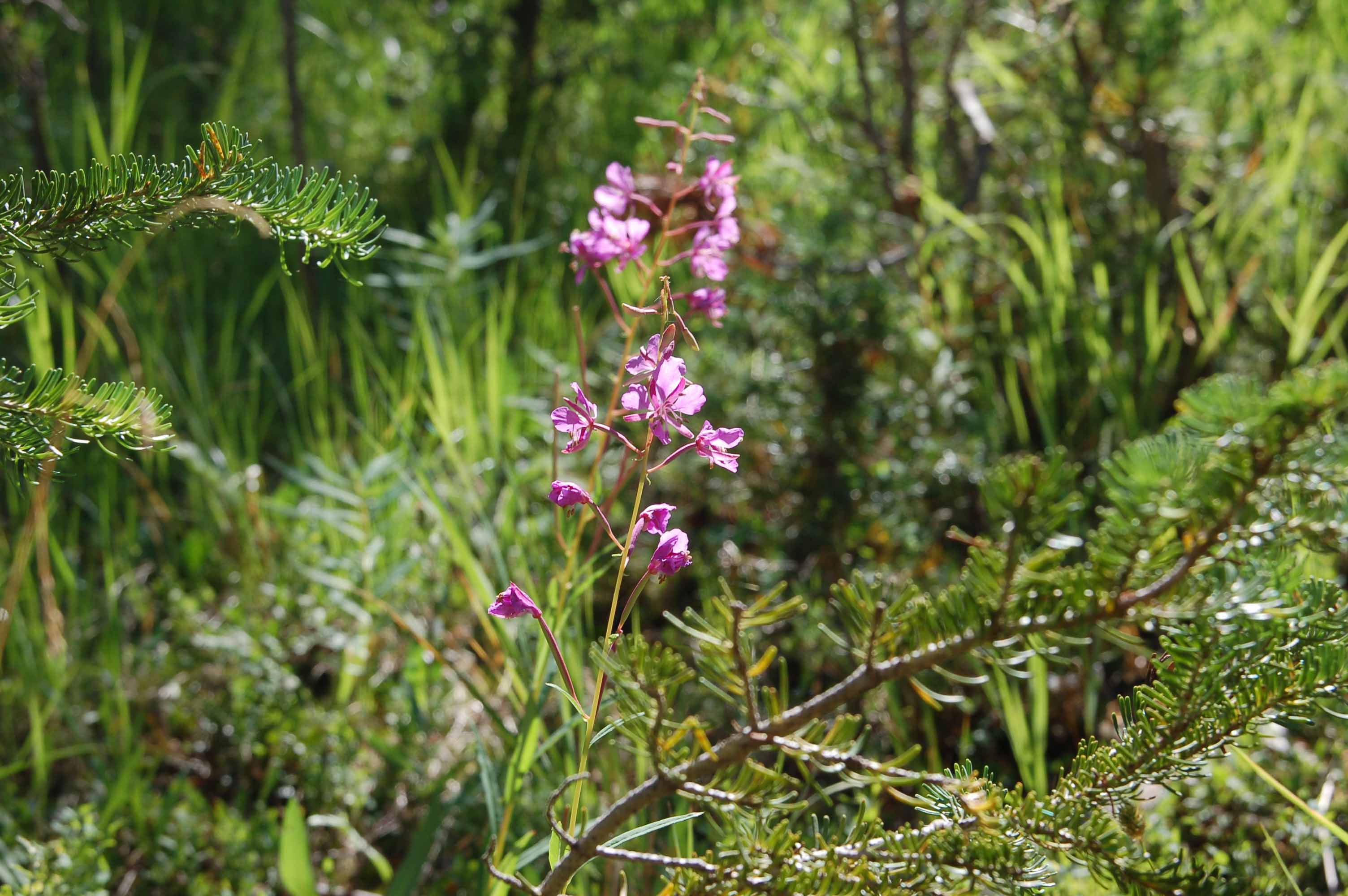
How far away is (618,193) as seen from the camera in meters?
1.16

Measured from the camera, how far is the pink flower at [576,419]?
83 centimetres

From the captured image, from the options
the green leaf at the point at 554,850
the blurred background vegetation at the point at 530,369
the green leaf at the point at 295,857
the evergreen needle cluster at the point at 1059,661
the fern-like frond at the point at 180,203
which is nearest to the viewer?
the evergreen needle cluster at the point at 1059,661

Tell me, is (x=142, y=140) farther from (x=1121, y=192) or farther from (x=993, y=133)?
(x=1121, y=192)

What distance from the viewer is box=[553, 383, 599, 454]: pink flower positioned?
2.72 ft

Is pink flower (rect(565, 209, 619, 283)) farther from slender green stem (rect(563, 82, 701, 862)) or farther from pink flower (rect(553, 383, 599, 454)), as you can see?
pink flower (rect(553, 383, 599, 454))

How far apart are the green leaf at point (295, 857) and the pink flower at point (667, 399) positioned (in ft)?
2.67

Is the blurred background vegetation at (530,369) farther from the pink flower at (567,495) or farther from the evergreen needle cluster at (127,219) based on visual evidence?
the pink flower at (567,495)

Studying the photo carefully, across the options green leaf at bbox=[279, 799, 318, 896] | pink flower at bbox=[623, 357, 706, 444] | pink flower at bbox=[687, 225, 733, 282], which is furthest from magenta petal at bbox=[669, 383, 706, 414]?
green leaf at bbox=[279, 799, 318, 896]

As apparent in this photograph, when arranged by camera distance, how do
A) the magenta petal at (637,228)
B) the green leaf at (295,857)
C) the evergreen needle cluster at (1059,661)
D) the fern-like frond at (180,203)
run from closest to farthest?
the evergreen needle cluster at (1059,661), the fern-like frond at (180,203), the magenta petal at (637,228), the green leaf at (295,857)

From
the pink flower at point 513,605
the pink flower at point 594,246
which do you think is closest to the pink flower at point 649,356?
the pink flower at point 513,605

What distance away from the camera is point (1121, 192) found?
2566 millimetres

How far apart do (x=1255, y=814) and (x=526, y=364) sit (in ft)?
5.65

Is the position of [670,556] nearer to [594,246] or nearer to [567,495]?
[567,495]

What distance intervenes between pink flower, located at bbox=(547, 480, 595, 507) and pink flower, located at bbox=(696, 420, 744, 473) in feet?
0.35
